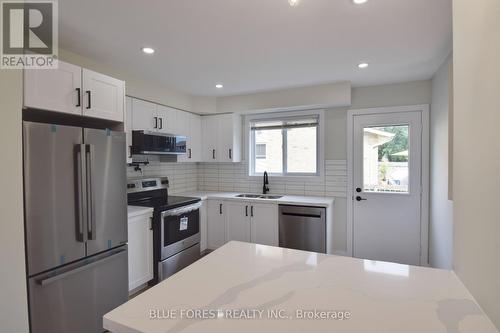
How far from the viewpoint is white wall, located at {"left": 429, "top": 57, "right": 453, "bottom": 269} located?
96.3 inches

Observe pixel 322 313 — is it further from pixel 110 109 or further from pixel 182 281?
pixel 110 109

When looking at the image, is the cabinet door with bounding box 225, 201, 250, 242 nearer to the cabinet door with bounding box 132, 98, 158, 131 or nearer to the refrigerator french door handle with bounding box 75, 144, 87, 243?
the cabinet door with bounding box 132, 98, 158, 131

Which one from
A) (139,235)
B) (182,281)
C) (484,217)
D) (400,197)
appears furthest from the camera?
(400,197)

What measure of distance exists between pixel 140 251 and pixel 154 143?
1.20 metres

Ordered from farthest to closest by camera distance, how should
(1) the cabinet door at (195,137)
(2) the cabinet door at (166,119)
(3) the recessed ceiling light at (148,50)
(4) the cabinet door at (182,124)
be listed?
(1) the cabinet door at (195,137) → (4) the cabinet door at (182,124) → (2) the cabinet door at (166,119) → (3) the recessed ceiling light at (148,50)

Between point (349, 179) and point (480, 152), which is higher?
point (480, 152)

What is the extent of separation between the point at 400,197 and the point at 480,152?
2858 millimetres

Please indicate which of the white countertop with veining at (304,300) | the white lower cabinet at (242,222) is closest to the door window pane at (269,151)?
the white lower cabinet at (242,222)

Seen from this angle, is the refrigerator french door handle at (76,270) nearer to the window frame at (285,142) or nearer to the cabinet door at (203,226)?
the cabinet door at (203,226)

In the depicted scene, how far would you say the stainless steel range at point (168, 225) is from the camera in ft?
9.20

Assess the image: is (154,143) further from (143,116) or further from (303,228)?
(303,228)

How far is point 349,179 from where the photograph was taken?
3.61 meters

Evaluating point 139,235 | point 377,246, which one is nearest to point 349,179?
point 377,246

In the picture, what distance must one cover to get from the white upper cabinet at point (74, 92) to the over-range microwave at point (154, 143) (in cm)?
56
